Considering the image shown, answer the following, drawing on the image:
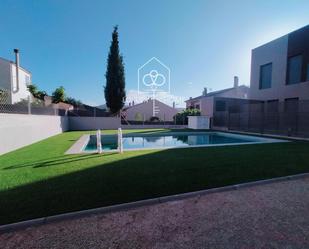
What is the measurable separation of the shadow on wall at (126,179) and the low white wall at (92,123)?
1225 centimetres

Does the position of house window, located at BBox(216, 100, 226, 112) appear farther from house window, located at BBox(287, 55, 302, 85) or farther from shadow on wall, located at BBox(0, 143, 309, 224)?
shadow on wall, located at BBox(0, 143, 309, 224)

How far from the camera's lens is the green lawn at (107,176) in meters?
2.67

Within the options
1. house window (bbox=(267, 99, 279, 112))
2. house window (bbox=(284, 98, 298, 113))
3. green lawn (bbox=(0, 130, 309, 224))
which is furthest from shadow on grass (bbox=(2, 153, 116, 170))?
house window (bbox=(267, 99, 279, 112))

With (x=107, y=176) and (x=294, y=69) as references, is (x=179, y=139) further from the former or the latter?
(x=294, y=69)

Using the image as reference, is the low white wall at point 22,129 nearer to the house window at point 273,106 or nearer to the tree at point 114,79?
the tree at point 114,79

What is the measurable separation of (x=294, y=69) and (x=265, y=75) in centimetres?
247

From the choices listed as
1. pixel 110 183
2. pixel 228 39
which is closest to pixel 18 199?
pixel 110 183

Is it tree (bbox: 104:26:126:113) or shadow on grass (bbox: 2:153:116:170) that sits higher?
tree (bbox: 104:26:126:113)

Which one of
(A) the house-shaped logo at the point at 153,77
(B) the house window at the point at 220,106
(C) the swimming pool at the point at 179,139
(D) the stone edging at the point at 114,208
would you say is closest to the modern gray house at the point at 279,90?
(B) the house window at the point at 220,106

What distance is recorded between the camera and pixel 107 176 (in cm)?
383

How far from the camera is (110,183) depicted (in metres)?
3.44

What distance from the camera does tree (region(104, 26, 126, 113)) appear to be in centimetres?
1836

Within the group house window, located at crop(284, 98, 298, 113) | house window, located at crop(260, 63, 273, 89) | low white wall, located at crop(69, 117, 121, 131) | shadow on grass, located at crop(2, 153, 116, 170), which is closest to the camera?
shadow on grass, located at crop(2, 153, 116, 170)

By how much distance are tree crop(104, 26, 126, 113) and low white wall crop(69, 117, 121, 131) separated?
5.54ft
